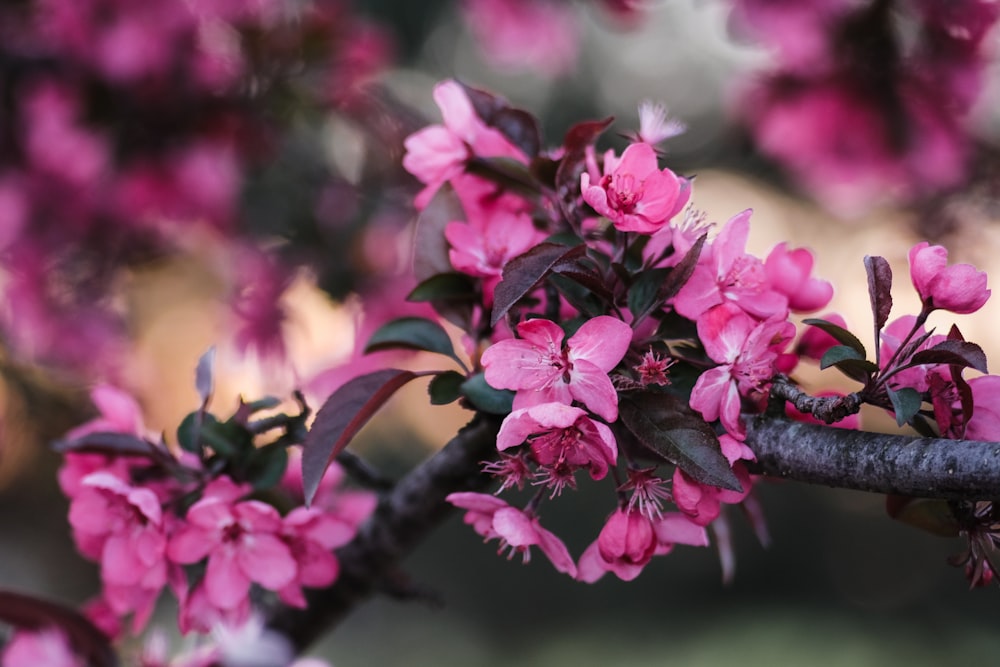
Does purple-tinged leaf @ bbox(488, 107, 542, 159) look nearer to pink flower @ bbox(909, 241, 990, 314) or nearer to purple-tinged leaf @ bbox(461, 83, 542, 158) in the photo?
purple-tinged leaf @ bbox(461, 83, 542, 158)

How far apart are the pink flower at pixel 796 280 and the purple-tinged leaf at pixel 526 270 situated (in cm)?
18

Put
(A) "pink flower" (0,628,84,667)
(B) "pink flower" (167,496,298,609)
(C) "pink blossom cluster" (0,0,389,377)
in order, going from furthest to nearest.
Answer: (C) "pink blossom cluster" (0,0,389,377) < (A) "pink flower" (0,628,84,667) < (B) "pink flower" (167,496,298,609)

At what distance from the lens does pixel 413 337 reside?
793 millimetres

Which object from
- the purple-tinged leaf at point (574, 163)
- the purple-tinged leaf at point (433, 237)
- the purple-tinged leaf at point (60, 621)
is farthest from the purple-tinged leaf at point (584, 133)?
the purple-tinged leaf at point (60, 621)

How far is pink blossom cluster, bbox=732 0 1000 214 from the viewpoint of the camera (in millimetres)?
1693

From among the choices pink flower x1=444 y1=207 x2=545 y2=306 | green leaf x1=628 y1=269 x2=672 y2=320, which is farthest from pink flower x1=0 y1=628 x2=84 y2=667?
green leaf x1=628 y1=269 x2=672 y2=320

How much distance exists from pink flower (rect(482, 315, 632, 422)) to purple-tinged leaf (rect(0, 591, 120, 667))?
1.78 ft

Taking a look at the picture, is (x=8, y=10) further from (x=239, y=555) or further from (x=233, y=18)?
(x=239, y=555)

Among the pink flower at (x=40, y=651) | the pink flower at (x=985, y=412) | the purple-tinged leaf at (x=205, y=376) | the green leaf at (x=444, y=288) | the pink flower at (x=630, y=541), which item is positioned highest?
the pink flower at (x=985, y=412)

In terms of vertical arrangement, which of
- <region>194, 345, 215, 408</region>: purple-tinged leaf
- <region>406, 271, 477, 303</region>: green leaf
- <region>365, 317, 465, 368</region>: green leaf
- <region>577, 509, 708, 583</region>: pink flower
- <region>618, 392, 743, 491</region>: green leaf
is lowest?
<region>194, 345, 215, 408</region>: purple-tinged leaf

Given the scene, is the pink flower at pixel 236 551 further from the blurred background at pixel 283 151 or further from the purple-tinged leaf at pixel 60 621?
the blurred background at pixel 283 151

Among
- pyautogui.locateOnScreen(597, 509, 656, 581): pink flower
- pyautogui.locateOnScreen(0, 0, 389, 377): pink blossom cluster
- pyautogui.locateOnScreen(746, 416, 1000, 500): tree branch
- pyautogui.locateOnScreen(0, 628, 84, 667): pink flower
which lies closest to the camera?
pyautogui.locateOnScreen(746, 416, 1000, 500): tree branch

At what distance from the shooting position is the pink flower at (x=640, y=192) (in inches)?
25.5

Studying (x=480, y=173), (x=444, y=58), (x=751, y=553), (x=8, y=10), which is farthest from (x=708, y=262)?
(x=751, y=553)
